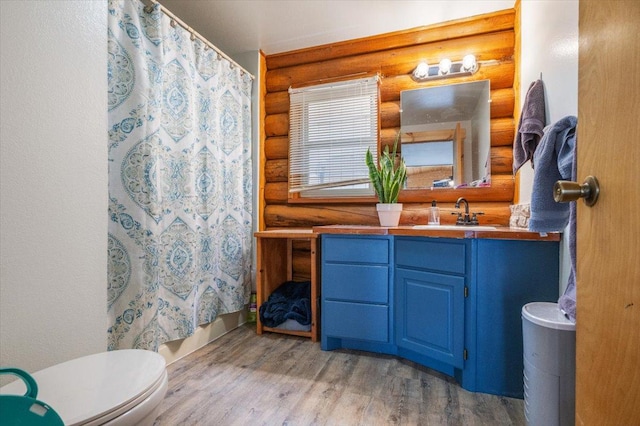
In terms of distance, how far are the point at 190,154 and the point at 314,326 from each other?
4.93 feet

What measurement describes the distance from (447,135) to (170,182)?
2026 millimetres

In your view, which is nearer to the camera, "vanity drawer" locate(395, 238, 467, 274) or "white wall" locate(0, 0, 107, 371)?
"white wall" locate(0, 0, 107, 371)

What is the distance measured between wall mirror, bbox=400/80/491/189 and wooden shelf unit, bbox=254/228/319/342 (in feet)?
3.25

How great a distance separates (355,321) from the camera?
2039 millimetres

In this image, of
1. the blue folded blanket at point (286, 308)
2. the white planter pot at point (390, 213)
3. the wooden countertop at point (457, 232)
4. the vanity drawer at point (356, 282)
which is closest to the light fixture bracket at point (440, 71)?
the white planter pot at point (390, 213)

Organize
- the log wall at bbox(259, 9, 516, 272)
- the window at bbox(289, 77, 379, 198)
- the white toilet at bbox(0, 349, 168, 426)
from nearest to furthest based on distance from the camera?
the white toilet at bbox(0, 349, 168, 426), the log wall at bbox(259, 9, 516, 272), the window at bbox(289, 77, 379, 198)

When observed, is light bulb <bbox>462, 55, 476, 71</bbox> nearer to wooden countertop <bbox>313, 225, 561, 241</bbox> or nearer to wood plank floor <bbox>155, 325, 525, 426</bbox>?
wooden countertop <bbox>313, 225, 561, 241</bbox>

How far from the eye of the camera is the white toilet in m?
0.82

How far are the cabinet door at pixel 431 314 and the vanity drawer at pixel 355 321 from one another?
0.33 feet

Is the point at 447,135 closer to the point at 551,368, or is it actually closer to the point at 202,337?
the point at 551,368

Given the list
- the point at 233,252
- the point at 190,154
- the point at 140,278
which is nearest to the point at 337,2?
the point at 190,154

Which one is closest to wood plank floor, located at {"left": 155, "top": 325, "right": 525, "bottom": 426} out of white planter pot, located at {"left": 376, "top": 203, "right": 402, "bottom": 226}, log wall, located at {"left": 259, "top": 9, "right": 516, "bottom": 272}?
white planter pot, located at {"left": 376, "top": 203, "right": 402, "bottom": 226}

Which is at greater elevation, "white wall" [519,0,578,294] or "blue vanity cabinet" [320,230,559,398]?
"white wall" [519,0,578,294]

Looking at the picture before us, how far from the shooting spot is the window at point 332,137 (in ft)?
8.54
